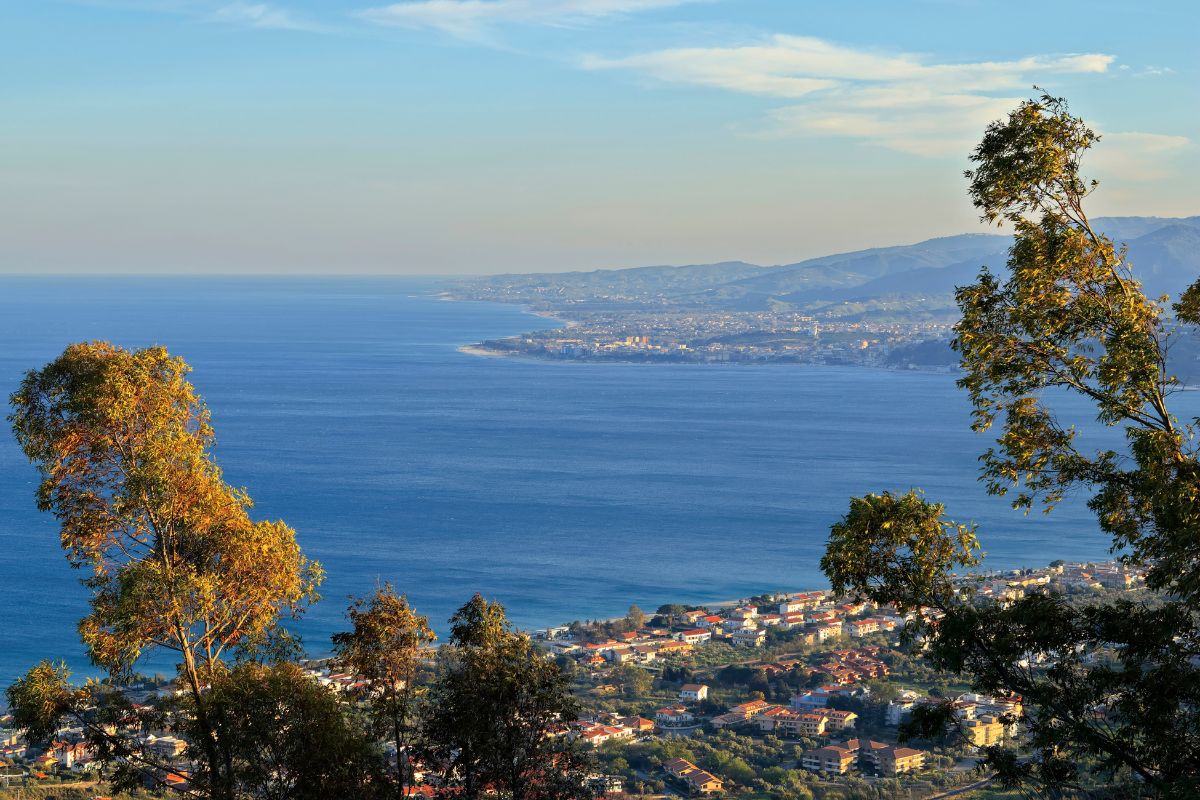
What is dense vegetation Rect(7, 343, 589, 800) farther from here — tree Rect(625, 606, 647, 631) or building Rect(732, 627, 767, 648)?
tree Rect(625, 606, 647, 631)

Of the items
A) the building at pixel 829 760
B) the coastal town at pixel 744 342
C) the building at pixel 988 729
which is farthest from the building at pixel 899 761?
the coastal town at pixel 744 342

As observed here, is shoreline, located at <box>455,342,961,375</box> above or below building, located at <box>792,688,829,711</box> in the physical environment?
above

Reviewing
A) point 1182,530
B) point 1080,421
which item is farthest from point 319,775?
point 1080,421

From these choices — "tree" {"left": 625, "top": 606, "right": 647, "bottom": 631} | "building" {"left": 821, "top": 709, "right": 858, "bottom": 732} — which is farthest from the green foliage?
"tree" {"left": 625, "top": 606, "right": 647, "bottom": 631}

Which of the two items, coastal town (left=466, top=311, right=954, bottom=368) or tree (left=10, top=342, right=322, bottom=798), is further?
coastal town (left=466, top=311, right=954, bottom=368)

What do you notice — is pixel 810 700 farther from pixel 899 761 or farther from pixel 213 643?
pixel 213 643

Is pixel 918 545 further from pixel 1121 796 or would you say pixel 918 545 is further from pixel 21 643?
pixel 21 643

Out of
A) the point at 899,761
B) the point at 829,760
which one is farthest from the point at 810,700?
the point at 899,761
